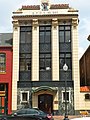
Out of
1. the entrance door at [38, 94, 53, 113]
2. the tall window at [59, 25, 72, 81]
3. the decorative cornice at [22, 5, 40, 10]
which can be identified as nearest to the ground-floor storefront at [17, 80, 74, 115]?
the entrance door at [38, 94, 53, 113]

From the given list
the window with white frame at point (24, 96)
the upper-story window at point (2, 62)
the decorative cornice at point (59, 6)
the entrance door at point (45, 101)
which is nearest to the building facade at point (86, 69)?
the entrance door at point (45, 101)

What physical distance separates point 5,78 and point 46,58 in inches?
239

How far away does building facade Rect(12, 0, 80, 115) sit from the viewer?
38.0 meters

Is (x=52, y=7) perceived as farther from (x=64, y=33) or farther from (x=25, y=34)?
(x=25, y=34)

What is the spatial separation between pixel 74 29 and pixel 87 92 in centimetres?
863

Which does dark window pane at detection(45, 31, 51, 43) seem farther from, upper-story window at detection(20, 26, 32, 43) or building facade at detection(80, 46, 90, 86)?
building facade at detection(80, 46, 90, 86)

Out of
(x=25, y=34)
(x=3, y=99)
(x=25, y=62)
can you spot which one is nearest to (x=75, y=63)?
(x=25, y=62)

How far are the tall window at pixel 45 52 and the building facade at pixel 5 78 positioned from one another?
414 centimetres

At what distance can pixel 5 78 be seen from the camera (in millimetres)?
38906

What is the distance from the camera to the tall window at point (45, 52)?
38.8 meters

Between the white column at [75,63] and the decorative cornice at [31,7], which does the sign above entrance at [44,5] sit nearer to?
the decorative cornice at [31,7]

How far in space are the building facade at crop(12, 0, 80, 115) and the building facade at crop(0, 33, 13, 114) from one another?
705 mm

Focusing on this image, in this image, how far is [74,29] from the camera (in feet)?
130

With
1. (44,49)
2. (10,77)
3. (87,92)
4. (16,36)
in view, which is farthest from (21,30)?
(87,92)
